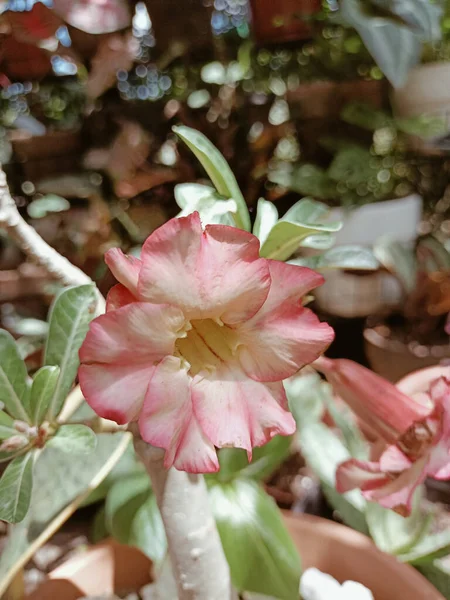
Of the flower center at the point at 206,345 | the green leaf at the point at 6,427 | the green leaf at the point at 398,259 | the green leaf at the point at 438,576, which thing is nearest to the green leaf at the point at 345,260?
the flower center at the point at 206,345

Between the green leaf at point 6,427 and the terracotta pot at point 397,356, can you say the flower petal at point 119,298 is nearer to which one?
the green leaf at point 6,427

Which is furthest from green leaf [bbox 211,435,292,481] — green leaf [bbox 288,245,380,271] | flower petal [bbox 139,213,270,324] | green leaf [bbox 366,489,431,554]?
flower petal [bbox 139,213,270,324]

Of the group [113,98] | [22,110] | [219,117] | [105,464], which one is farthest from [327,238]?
[22,110]

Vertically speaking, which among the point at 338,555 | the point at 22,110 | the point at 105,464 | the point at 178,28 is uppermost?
the point at 178,28

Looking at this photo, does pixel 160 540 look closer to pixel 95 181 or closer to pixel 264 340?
pixel 264 340

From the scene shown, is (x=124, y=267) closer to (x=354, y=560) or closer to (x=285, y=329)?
(x=285, y=329)

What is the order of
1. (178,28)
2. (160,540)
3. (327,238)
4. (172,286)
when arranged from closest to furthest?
(172,286), (327,238), (160,540), (178,28)

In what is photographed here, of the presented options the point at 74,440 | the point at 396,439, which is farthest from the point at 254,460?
the point at 74,440
